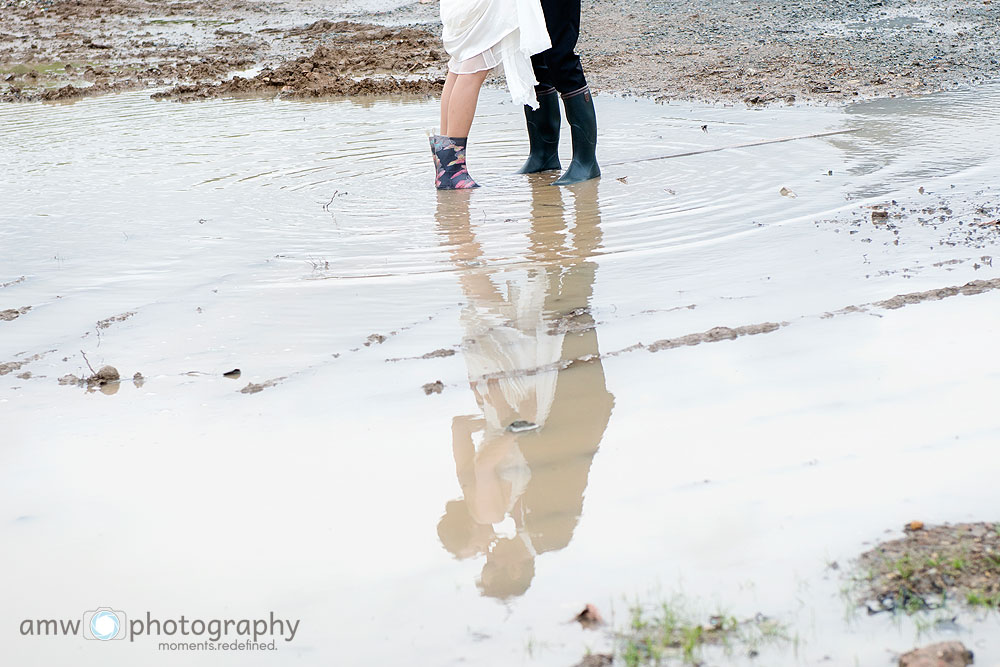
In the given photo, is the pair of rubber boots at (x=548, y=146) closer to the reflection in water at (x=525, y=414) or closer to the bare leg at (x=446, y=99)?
the bare leg at (x=446, y=99)

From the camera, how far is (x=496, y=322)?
11.4 feet

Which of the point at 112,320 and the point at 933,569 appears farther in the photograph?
the point at 112,320

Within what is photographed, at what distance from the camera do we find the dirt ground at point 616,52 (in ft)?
27.1

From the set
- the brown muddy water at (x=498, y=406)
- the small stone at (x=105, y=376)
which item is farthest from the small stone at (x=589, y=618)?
the small stone at (x=105, y=376)

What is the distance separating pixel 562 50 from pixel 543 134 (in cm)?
52

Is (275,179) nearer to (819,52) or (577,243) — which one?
(577,243)

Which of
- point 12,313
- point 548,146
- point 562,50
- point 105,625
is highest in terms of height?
point 562,50

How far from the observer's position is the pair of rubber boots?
546cm

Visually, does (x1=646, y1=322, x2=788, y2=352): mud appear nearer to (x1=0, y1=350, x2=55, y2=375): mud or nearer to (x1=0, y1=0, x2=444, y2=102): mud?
(x1=0, y1=350, x2=55, y2=375): mud

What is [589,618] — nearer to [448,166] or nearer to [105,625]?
[105,625]

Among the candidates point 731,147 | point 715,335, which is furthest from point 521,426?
point 731,147

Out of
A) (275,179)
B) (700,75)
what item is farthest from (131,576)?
(700,75)

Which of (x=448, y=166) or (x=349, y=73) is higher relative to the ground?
(x=349, y=73)

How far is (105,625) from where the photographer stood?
201 centimetres
